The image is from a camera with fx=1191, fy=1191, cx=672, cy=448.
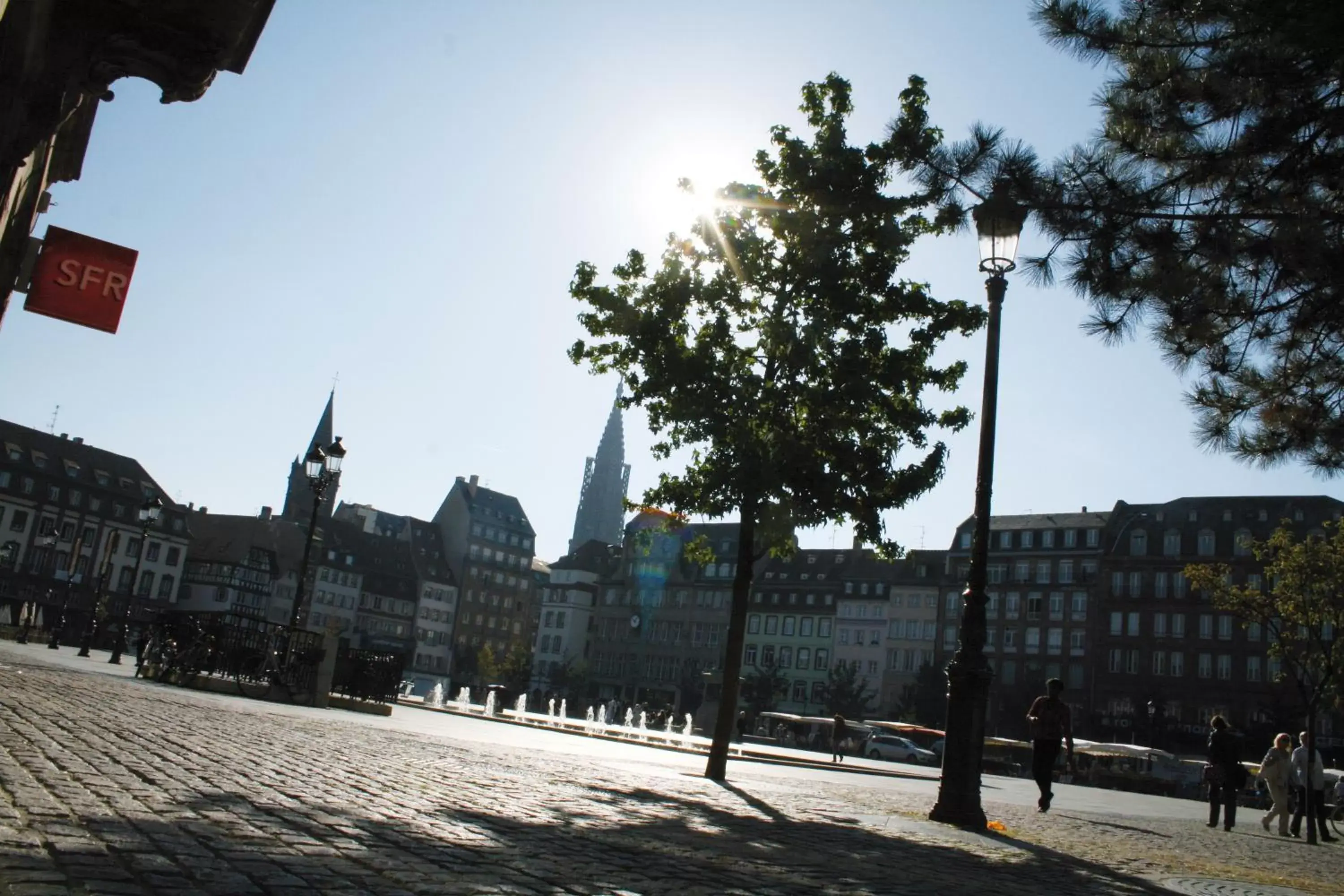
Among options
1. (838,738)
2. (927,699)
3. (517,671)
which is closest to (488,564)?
(517,671)

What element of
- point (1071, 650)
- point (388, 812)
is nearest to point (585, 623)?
point (1071, 650)

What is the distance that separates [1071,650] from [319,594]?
69649mm

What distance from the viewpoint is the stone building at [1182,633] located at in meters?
76.8

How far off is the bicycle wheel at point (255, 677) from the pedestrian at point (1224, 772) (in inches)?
677

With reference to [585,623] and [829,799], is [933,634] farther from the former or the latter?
[829,799]

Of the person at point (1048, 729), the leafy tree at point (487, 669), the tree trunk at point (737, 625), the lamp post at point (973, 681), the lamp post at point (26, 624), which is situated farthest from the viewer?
the leafy tree at point (487, 669)

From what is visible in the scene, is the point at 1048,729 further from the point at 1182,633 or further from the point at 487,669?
the point at 487,669

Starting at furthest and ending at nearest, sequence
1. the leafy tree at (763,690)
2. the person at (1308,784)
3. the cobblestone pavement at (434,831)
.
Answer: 1. the leafy tree at (763,690)
2. the person at (1308,784)
3. the cobblestone pavement at (434,831)

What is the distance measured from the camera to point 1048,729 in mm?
15664

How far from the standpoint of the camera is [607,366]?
61.7 feet

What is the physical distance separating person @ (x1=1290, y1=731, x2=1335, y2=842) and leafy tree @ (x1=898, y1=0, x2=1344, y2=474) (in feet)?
37.0

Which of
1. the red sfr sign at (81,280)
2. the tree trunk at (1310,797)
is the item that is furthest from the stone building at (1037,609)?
the red sfr sign at (81,280)

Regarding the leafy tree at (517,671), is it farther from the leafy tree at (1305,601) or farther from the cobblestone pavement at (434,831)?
the cobblestone pavement at (434,831)

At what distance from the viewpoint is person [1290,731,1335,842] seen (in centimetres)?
1908
